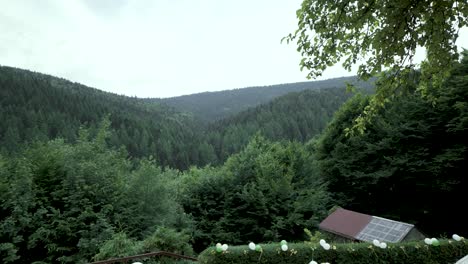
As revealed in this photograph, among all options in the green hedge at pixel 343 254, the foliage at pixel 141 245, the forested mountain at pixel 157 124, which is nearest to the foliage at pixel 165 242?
the foliage at pixel 141 245

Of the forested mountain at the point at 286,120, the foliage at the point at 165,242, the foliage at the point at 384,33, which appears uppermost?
the foliage at the point at 384,33

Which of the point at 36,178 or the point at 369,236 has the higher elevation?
the point at 36,178

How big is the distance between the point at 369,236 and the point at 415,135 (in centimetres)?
940

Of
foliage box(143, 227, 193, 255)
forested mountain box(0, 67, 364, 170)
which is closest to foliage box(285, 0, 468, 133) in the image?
foliage box(143, 227, 193, 255)

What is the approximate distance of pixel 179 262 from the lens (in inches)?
402

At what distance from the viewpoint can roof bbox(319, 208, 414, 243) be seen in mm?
13070

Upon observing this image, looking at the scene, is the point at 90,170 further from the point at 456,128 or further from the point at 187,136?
the point at 187,136

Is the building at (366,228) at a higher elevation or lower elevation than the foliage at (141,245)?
lower

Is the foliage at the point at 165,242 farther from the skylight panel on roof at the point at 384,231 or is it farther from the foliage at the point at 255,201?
the skylight panel on roof at the point at 384,231

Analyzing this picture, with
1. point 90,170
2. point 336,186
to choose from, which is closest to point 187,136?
point 336,186

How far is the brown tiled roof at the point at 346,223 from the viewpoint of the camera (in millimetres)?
14572

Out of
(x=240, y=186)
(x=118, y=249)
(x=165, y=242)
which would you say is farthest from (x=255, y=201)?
(x=118, y=249)

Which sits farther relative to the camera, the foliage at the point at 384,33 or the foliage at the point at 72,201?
the foliage at the point at 72,201

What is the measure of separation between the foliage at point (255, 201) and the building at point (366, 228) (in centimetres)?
216
